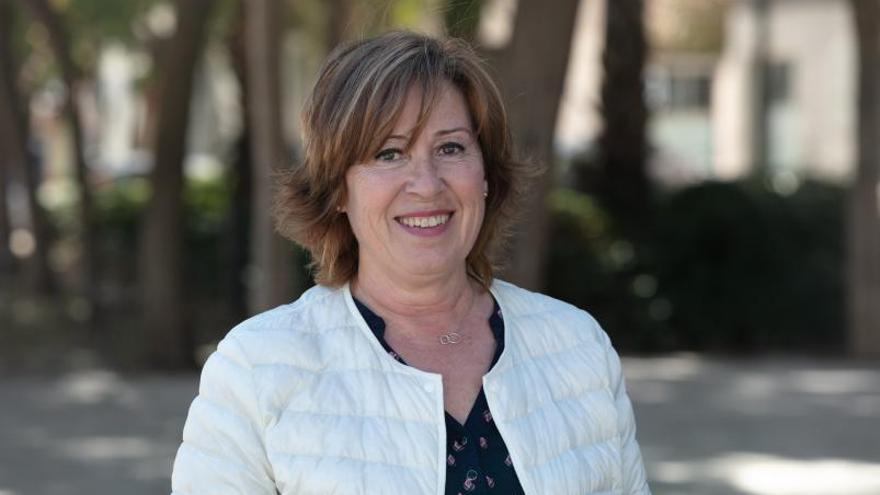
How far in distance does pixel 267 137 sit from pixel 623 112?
7.55 m

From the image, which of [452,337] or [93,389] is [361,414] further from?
[93,389]

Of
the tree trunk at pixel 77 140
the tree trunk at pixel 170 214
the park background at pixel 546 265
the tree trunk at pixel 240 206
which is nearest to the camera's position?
the park background at pixel 546 265

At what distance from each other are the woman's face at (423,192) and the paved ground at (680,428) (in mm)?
5662

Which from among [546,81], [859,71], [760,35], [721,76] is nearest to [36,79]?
[760,35]

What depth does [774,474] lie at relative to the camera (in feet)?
28.8

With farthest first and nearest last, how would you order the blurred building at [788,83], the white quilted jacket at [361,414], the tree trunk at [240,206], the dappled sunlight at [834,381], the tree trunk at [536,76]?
A: the blurred building at [788,83] < the tree trunk at [240,206] < the dappled sunlight at [834,381] < the tree trunk at [536,76] < the white quilted jacket at [361,414]

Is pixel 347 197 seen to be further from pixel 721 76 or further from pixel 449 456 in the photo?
pixel 721 76

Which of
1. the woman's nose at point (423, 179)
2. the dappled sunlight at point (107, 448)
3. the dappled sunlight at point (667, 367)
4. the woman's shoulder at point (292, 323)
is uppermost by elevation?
the woman's nose at point (423, 179)

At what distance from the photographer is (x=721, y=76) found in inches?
1635

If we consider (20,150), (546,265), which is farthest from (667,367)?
(20,150)

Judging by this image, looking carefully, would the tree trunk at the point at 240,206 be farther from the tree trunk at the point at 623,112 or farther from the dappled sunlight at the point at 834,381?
the dappled sunlight at the point at 834,381

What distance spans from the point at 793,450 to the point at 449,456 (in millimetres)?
7141

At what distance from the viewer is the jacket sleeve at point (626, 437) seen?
3.01 meters

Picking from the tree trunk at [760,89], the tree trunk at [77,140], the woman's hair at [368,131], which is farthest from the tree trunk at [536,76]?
the tree trunk at [760,89]
